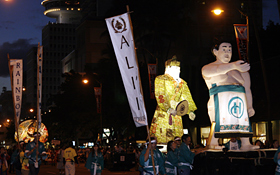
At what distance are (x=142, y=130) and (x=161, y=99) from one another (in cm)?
2993

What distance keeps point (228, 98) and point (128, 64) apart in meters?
4.96

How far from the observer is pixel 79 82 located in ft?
183

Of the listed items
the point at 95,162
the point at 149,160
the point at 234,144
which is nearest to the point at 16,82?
the point at 95,162

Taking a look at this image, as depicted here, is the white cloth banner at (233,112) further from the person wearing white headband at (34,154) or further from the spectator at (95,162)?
the person wearing white headband at (34,154)

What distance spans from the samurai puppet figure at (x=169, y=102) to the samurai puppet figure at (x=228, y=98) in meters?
2.89

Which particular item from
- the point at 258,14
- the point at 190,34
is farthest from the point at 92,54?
the point at 258,14

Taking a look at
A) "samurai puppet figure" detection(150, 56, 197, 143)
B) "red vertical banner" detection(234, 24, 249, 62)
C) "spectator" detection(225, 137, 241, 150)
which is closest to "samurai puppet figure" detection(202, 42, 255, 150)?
"spectator" detection(225, 137, 241, 150)

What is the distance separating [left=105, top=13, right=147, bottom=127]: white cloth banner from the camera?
Answer: 387 inches

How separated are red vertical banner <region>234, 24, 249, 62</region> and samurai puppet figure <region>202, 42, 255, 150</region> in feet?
13.7

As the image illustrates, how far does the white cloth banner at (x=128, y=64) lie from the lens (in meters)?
9.83

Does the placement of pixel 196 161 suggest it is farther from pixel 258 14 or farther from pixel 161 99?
pixel 258 14

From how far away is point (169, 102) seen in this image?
1744 centimetres

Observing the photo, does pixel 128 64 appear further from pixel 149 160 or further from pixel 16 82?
pixel 16 82

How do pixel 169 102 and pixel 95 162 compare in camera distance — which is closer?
pixel 95 162
